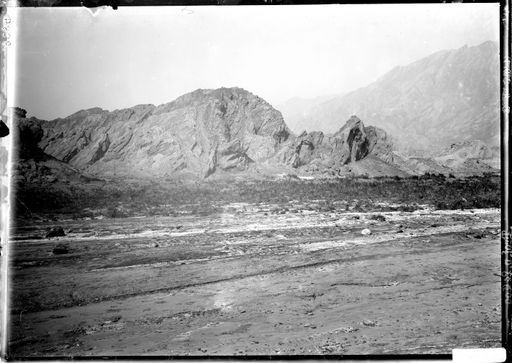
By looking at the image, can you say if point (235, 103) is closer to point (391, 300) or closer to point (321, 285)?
point (321, 285)

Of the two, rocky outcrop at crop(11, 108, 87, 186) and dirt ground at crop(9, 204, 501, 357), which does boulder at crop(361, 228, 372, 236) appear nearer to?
dirt ground at crop(9, 204, 501, 357)

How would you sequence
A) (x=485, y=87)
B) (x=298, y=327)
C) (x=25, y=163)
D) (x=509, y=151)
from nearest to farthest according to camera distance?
(x=298, y=327), (x=509, y=151), (x=25, y=163), (x=485, y=87)

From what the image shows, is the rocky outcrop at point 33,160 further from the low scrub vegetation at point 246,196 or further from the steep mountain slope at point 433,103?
the steep mountain slope at point 433,103

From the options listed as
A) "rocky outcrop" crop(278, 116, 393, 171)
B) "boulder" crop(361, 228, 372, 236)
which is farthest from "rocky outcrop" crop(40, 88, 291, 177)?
"boulder" crop(361, 228, 372, 236)

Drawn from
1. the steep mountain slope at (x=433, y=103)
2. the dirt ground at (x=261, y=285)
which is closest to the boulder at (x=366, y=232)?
the dirt ground at (x=261, y=285)

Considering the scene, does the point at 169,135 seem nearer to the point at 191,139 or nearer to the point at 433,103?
the point at 191,139

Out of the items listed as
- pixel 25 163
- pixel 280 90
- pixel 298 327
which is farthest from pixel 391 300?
pixel 25 163
